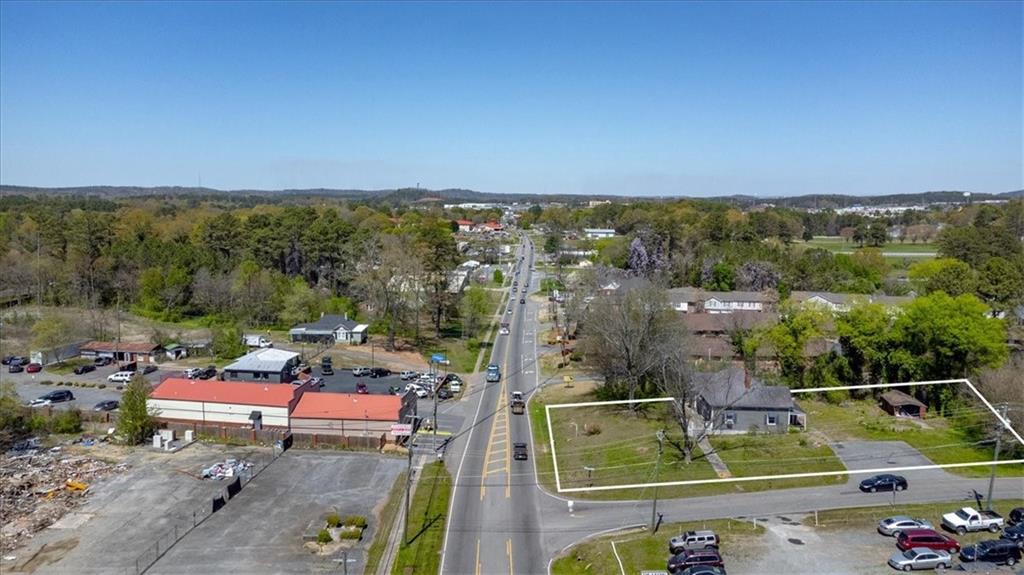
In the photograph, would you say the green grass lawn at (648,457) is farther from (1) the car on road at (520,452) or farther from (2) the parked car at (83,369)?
(2) the parked car at (83,369)

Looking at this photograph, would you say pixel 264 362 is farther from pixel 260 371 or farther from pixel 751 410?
pixel 751 410

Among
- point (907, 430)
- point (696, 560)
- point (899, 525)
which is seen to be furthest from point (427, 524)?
point (907, 430)

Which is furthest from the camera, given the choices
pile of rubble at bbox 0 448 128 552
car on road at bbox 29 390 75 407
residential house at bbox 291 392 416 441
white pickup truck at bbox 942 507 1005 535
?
car on road at bbox 29 390 75 407

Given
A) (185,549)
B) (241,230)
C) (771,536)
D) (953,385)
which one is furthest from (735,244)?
(185,549)

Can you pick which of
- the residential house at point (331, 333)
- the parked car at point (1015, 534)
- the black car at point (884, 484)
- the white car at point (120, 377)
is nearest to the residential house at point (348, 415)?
the white car at point (120, 377)

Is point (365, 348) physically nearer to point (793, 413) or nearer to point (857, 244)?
point (793, 413)

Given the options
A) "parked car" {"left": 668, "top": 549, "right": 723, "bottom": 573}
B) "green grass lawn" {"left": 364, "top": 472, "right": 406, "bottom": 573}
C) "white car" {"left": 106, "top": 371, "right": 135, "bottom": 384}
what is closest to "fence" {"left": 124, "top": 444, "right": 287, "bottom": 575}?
"green grass lawn" {"left": 364, "top": 472, "right": 406, "bottom": 573}

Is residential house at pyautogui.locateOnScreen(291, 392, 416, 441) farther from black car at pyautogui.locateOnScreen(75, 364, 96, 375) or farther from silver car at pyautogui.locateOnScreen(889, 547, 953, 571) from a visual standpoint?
silver car at pyautogui.locateOnScreen(889, 547, 953, 571)
